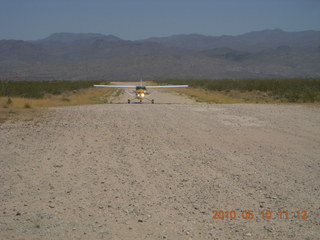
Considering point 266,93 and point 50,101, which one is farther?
point 266,93

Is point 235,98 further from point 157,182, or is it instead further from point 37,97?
point 157,182

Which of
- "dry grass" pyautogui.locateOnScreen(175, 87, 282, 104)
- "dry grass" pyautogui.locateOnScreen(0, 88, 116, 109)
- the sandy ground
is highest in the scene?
"dry grass" pyautogui.locateOnScreen(175, 87, 282, 104)

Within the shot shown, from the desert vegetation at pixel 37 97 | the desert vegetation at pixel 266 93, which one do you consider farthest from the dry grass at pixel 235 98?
the desert vegetation at pixel 37 97

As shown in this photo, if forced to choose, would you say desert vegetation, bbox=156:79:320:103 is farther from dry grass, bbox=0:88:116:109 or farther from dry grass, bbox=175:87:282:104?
dry grass, bbox=0:88:116:109

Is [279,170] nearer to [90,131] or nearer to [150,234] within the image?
[150,234]

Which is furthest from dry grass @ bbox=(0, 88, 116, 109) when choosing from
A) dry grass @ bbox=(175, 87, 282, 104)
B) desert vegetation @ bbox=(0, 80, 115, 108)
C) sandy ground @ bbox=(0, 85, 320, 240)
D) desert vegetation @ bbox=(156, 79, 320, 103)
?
desert vegetation @ bbox=(156, 79, 320, 103)

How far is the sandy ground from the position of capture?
16.3 ft

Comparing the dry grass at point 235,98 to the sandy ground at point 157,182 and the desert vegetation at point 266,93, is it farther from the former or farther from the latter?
the sandy ground at point 157,182

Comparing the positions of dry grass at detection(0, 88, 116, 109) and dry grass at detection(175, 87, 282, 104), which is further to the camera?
dry grass at detection(175, 87, 282, 104)

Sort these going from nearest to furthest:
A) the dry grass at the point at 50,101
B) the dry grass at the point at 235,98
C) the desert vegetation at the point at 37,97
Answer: the dry grass at the point at 50,101 → the desert vegetation at the point at 37,97 → the dry grass at the point at 235,98

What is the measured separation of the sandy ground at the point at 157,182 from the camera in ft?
16.3

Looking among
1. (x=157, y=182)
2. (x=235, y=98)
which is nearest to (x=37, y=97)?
(x=235, y=98)

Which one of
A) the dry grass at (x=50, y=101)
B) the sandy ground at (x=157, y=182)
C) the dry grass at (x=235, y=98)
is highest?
the dry grass at (x=235, y=98)

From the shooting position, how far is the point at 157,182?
681 cm
